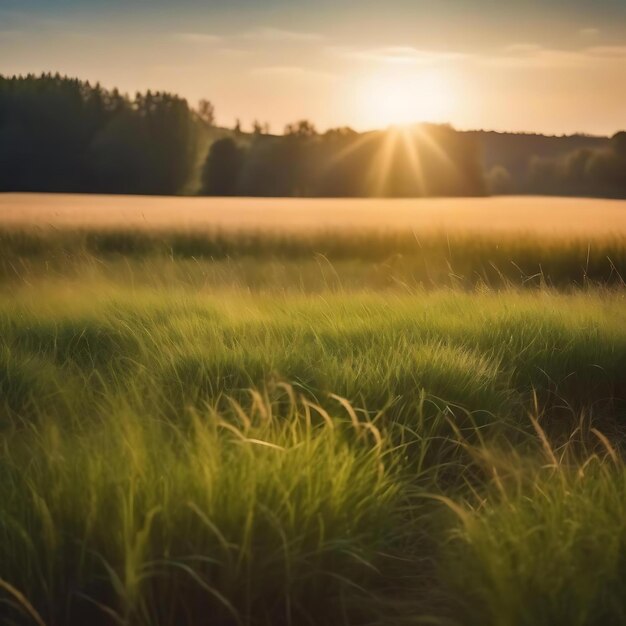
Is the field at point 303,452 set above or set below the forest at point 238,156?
below

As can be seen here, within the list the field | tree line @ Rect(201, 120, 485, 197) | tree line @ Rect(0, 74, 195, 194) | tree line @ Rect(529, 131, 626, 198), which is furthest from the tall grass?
tree line @ Rect(201, 120, 485, 197)

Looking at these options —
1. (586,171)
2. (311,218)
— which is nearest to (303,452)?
(311,218)

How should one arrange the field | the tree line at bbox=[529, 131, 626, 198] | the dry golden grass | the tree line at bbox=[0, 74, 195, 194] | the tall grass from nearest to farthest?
the field
the tall grass
the dry golden grass
the tree line at bbox=[529, 131, 626, 198]
the tree line at bbox=[0, 74, 195, 194]

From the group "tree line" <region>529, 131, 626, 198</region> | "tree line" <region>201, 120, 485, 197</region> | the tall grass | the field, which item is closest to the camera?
the field

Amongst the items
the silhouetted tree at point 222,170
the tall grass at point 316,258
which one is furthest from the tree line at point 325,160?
the tall grass at point 316,258

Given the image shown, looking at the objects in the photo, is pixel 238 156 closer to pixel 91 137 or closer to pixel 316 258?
pixel 91 137

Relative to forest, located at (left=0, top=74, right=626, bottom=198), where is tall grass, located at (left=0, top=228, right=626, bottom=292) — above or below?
below

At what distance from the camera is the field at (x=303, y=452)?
1.91 metres

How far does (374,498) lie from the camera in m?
2.27

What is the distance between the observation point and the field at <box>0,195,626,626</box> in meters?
1.91

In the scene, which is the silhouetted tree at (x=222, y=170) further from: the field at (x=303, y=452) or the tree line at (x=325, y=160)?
the field at (x=303, y=452)

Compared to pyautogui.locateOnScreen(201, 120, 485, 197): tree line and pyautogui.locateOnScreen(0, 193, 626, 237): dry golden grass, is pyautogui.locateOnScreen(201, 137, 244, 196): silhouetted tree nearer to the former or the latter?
pyautogui.locateOnScreen(201, 120, 485, 197): tree line

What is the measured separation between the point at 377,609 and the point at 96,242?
24.6 ft

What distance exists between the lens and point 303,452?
7.57 ft
